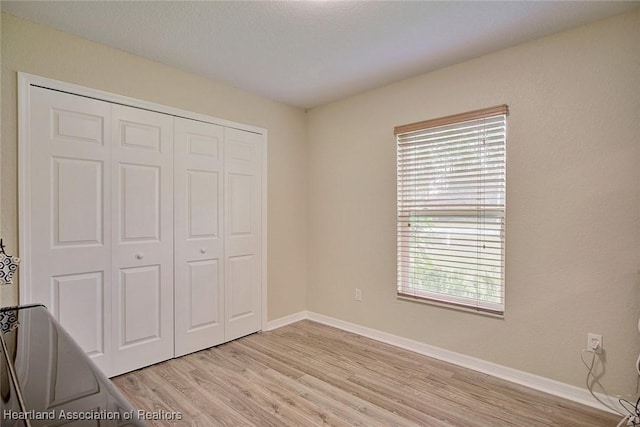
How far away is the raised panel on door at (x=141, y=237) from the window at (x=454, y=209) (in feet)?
6.71

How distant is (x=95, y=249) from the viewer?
2.35 m

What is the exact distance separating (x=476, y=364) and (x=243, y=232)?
2.34m

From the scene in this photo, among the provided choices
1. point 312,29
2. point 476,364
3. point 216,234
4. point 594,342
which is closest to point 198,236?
point 216,234

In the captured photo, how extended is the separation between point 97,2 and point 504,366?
3619 millimetres

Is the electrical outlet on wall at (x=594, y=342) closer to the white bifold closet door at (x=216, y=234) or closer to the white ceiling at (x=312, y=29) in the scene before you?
the white ceiling at (x=312, y=29)

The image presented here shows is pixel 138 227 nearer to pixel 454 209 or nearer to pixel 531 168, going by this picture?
pixel 454 209

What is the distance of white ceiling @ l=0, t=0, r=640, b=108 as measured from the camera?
1938mm

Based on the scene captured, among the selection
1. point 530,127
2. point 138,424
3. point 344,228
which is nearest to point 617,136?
point 530,127

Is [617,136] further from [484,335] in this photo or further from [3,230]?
[3,230]

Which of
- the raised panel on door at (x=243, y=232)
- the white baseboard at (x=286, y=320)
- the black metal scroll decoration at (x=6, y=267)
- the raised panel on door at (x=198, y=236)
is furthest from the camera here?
the white baseboard at (x=286, y=320)

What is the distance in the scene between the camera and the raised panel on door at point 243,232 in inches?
124

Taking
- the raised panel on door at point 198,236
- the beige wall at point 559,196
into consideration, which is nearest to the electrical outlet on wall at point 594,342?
the beige wall at point 559,196

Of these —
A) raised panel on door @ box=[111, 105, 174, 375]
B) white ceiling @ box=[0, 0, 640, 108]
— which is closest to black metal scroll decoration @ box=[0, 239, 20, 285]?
raised panel on door @ box=[111, 105, 174, 375]

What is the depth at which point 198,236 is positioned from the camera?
9.57ft
